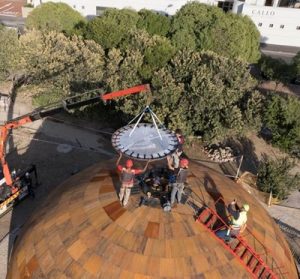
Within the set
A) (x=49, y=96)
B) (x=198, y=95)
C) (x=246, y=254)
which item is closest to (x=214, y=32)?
(x=198, y=95)

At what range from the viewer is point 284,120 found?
117 ft

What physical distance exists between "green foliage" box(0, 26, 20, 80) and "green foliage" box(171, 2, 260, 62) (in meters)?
19.6

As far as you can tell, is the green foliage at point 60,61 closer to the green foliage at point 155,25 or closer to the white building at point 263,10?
the green foliage at point 155,25

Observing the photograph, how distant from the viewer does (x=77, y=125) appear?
123ft

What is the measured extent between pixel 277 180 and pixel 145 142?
16.2 m

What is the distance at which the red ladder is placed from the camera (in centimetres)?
1388

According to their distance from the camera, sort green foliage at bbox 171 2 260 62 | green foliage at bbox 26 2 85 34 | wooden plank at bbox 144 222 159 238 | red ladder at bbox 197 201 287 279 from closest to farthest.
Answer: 1. wooden plank at bbox 144 222 159 238
2. red ladder at bbox 197 201 287 279
3. green foliage at bbox 171 2 260 62
4. green foliage at bbox 26 2 85 34

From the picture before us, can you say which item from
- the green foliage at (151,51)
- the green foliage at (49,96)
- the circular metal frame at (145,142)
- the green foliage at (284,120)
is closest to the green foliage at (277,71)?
the green foliage at (284,120)

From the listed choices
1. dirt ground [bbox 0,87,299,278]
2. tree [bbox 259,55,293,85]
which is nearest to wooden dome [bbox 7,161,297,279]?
dirt ground [bbox 0,87,299,278]

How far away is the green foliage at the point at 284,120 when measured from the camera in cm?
3522

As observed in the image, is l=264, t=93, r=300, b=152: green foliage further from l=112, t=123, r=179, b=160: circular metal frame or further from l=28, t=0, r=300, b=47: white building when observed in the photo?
l=28, t=0, r=300, b=47: white building

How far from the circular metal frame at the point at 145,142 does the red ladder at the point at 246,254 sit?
2.99 metres

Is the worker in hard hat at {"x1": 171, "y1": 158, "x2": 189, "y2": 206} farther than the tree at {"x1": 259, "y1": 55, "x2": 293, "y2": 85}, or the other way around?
the tree at {"x1": 259, "y1": 55, "x2": 293, "y2": 85}

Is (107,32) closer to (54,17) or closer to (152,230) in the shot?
(54,17)
